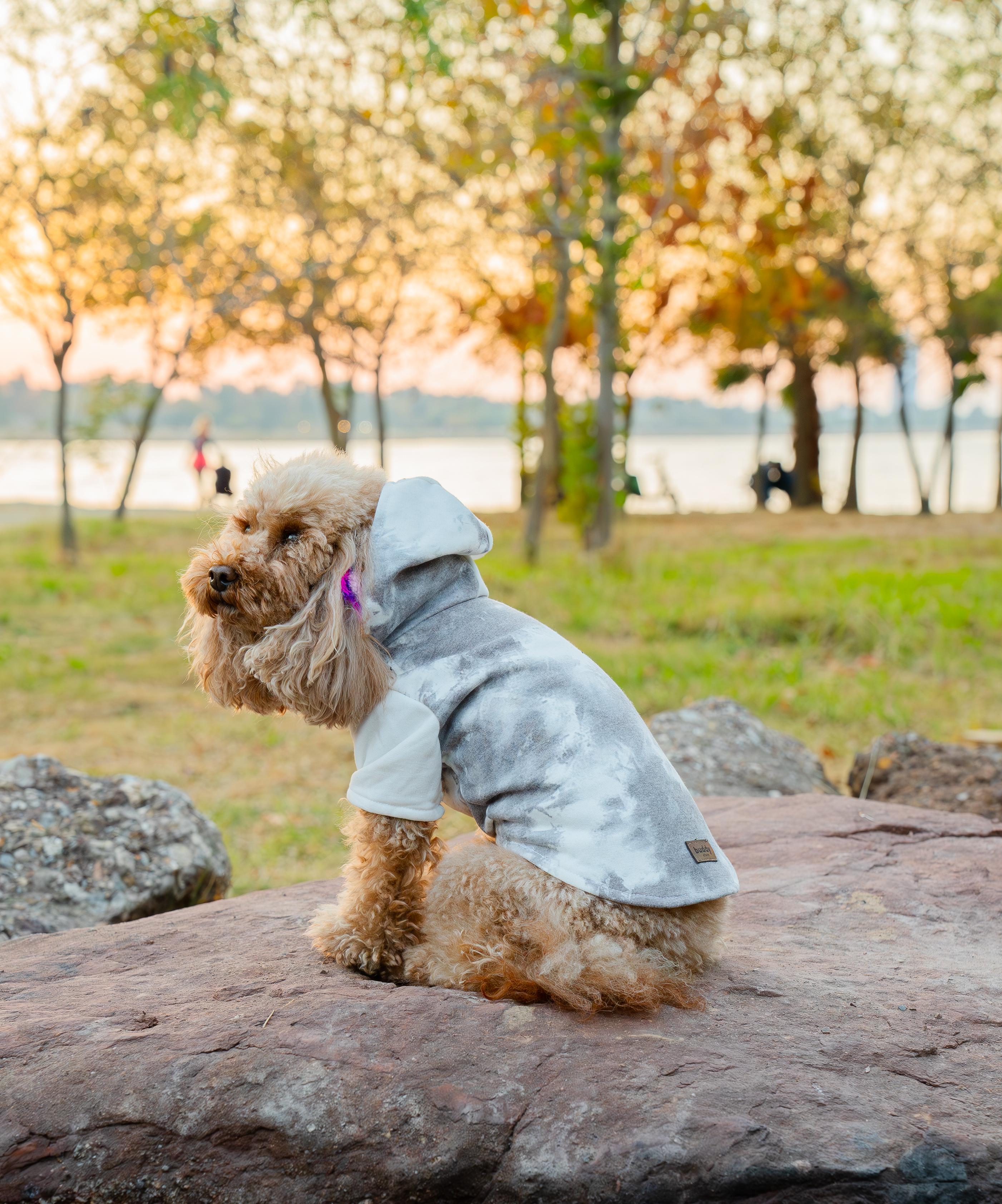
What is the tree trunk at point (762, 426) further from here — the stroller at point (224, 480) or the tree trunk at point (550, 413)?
the stroller at point (224, 480)

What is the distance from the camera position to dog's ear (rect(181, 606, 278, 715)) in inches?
114

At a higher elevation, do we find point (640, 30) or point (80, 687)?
point (640, 30)

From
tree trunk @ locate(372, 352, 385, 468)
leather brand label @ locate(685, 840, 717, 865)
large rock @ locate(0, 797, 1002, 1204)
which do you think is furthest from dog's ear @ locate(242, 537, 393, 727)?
tree trunk @ locate(372, 352, 385, 468)

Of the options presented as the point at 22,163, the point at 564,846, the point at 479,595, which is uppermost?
the point at 22,163

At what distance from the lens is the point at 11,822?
13.6 ft

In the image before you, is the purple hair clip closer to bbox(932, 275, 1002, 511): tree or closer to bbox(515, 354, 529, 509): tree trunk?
bbox(515, 354, 529, 509): tree trunk

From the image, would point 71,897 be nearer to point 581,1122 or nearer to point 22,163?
point 581,1122

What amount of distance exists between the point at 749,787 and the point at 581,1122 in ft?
10.8

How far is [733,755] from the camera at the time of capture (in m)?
5.44

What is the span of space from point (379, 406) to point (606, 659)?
17.9m

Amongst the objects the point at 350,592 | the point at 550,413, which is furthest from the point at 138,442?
the point at 350,592

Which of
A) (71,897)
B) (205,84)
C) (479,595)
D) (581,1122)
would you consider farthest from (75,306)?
(581,1122)

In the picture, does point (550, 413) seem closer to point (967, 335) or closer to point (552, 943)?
point (967, 335)

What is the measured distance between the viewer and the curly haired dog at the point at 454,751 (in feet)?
8.62
